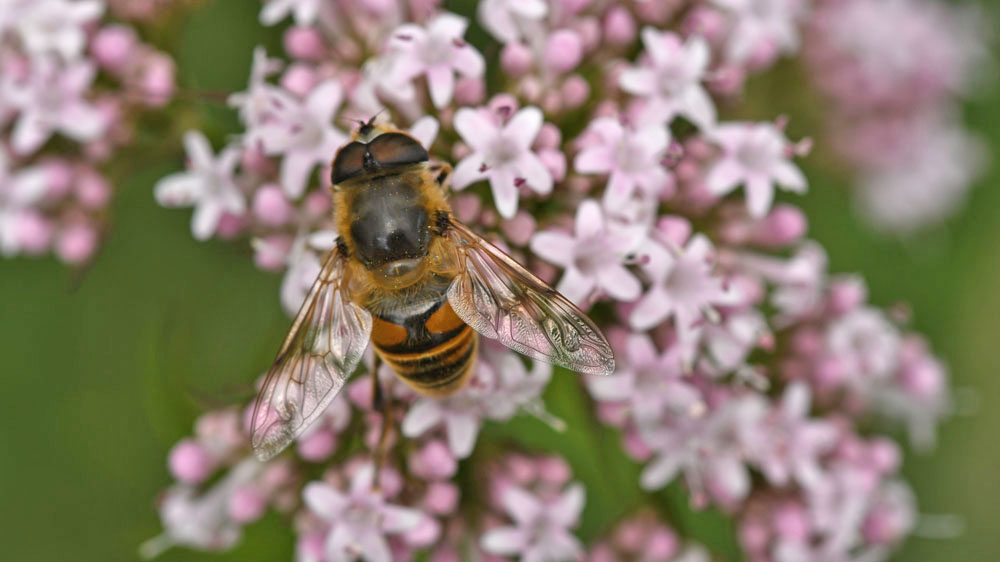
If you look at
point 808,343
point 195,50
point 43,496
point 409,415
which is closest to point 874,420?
point 808,343

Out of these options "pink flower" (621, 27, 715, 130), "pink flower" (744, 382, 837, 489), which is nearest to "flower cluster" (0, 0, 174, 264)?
"pink flower" (621, 27, 715, 130)

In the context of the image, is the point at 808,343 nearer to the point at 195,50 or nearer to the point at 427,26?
the point at 427,26

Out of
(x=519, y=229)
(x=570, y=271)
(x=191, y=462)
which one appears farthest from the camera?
(x=191, y=462)

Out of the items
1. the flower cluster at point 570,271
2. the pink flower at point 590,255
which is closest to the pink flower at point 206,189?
the flower cluster at point 570,271

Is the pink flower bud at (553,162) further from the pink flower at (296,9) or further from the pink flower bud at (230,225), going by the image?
the pink flower bud at (230,225)

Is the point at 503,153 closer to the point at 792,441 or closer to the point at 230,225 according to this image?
the point at 230,225

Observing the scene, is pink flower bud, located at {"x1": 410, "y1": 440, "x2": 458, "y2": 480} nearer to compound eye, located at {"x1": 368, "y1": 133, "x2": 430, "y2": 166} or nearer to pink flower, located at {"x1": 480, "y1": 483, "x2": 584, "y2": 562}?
pink flower, located at {"x1": 480, "y1": 483, "x2": 584, "y2": 562}

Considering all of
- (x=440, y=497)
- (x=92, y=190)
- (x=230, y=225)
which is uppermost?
(x=230, y=225)

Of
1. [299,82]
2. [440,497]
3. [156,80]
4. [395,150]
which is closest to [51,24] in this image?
[156,80]
